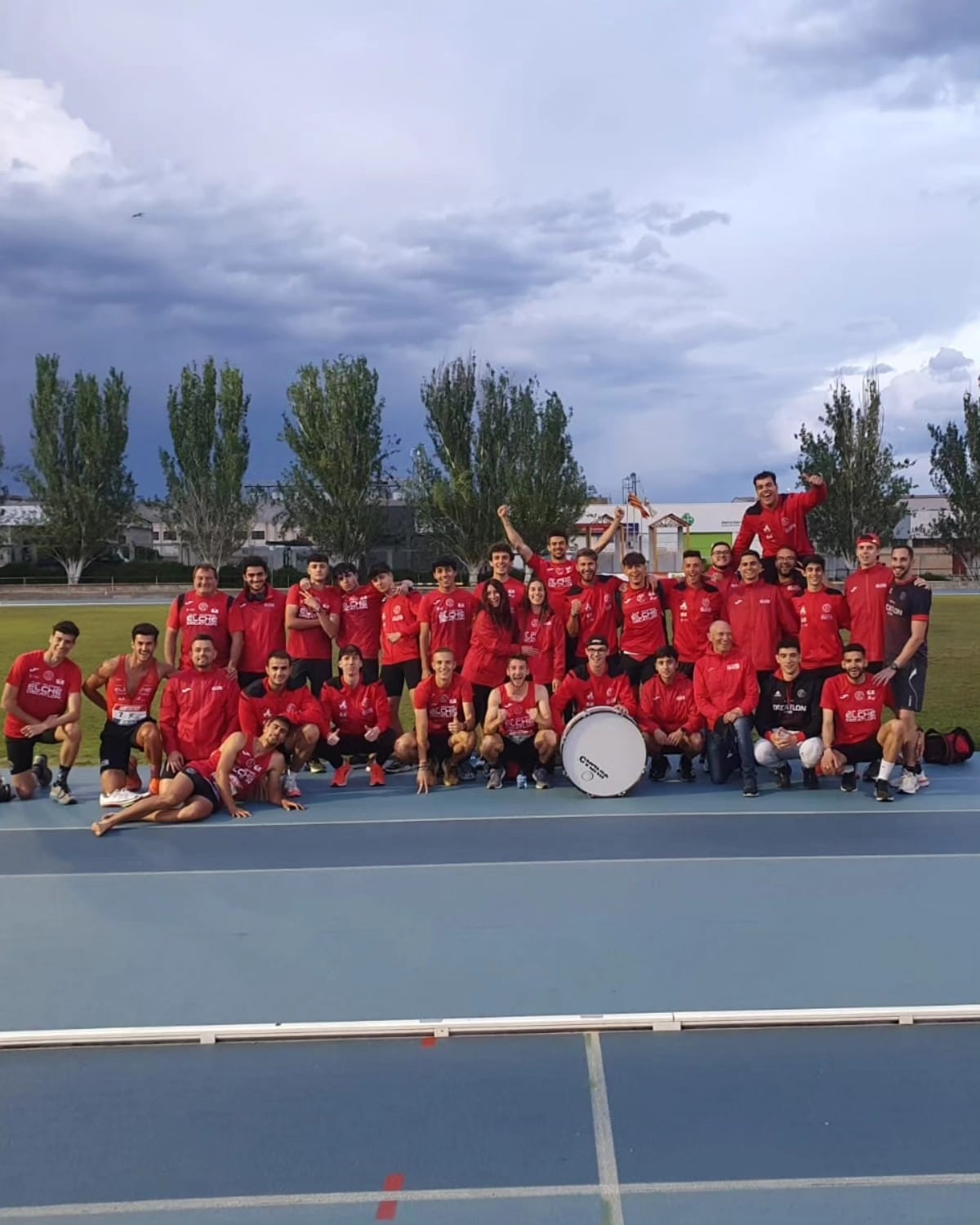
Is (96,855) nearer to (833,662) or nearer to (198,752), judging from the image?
(198,752)

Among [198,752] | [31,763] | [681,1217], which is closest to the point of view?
[681,1217]

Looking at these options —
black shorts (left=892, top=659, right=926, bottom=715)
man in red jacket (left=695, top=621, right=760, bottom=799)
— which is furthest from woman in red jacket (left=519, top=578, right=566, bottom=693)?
black shorts (left=892, top=659, right=926, bottom=715)

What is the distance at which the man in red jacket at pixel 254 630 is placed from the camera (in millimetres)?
8656

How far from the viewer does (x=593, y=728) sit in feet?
25.1

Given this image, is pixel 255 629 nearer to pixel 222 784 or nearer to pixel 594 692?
pixel 222 784

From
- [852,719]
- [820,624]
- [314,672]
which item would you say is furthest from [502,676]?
[852,719]

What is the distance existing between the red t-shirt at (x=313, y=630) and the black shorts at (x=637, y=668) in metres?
2.43

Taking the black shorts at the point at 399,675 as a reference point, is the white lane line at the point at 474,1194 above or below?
below

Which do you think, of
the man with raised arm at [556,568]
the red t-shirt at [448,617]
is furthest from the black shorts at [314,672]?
the man with raised arm at [556,568]

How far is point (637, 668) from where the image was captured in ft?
29.5

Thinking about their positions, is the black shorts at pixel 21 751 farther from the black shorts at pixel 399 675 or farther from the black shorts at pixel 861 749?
the black shorts at pixel 861 749

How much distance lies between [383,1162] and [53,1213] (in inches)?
33.9

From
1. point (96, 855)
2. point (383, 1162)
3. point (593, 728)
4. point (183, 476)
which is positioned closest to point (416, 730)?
point (593, 728)

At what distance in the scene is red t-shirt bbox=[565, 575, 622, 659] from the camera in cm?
899
